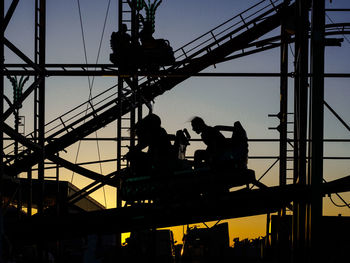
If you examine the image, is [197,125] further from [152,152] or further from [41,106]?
[41,106]

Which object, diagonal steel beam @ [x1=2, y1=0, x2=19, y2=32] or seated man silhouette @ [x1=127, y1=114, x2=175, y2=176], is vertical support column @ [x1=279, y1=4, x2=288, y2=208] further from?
diagonal steel beam @ [x1=2, y1=0, x2=19, y2=32]

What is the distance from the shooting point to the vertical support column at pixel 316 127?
11.8 meters

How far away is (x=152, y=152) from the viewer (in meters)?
11.7

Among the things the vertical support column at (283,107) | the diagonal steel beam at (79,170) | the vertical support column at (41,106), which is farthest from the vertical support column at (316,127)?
the diagonal steel beam at (79,170)

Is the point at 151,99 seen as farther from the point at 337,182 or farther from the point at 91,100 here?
the point at 337,182

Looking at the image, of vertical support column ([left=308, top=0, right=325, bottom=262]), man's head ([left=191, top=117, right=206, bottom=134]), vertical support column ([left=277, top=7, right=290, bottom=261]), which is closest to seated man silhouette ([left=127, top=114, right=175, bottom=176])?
man's head ([left=191, top=117, right=206, bottom=134])

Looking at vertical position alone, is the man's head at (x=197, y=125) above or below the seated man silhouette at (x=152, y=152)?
above

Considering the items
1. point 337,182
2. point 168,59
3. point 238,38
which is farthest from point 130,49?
point 337,182

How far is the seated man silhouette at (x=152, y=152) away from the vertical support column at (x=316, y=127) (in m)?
2.11

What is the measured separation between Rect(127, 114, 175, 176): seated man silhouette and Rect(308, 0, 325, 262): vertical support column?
211cm

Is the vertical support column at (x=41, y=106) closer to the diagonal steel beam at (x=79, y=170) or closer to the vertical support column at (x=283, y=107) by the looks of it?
the vertical support column at (x=283, y=107)

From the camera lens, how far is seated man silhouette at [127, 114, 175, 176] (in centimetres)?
1162

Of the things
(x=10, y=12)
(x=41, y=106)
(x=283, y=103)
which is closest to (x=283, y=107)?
(x=283, y=103)

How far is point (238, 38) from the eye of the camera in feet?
74.4
